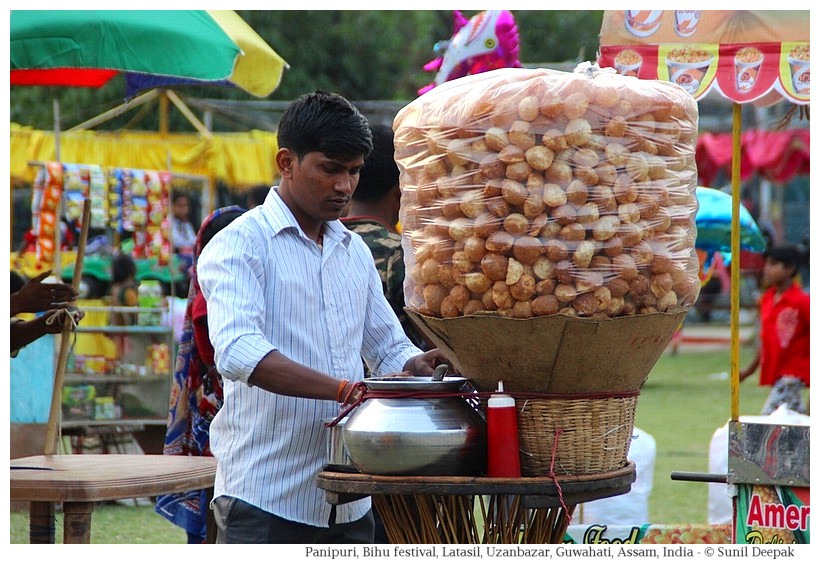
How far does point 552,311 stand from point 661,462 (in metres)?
5.52

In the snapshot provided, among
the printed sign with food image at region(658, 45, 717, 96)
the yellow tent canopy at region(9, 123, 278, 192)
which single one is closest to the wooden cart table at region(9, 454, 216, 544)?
the printed sign with food image at region(658, 45, 717, 96)

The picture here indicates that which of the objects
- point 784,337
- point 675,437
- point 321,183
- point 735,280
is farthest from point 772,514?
point 675,437

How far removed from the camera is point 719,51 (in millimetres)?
3637

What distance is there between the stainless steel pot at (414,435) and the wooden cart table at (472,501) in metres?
0.03

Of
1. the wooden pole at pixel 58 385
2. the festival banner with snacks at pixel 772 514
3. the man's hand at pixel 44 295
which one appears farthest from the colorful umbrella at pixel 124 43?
the festival banner with snacks at pixel 772 514

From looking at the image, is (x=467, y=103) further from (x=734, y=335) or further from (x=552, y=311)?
(x=734, y=335)

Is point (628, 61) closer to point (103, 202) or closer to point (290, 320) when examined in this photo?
point (290, 320)

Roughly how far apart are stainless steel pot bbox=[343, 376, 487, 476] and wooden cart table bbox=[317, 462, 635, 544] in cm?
3

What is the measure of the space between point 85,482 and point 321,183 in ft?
3.30

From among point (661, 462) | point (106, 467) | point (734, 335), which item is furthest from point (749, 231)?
point (106, 467)

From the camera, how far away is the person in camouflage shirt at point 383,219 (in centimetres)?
311

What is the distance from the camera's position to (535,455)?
6.93 feet

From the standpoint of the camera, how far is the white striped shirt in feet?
7.44

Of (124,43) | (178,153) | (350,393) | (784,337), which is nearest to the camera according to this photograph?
(350,393)
